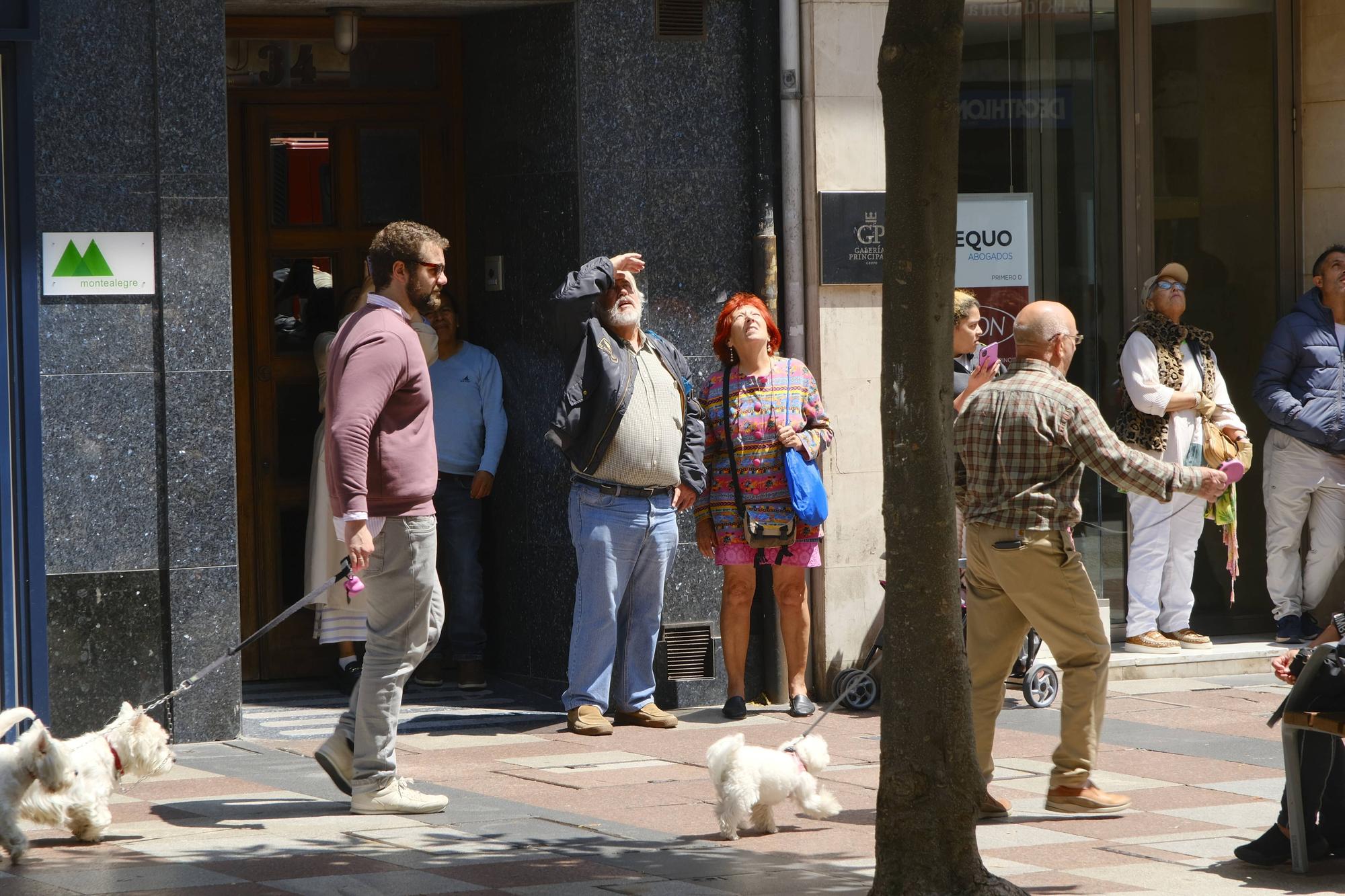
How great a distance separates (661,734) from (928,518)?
3831 millimetres

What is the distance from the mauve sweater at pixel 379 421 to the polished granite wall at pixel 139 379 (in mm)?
1843

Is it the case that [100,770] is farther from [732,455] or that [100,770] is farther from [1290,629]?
[1290,629]

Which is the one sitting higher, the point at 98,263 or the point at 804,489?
the point at 98,263

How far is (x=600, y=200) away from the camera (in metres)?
9.60

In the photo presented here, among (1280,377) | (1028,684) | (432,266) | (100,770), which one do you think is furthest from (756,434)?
(100,770)

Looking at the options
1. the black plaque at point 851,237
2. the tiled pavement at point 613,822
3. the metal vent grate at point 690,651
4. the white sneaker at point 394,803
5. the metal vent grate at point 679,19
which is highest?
the metal vent grate at point 679,19

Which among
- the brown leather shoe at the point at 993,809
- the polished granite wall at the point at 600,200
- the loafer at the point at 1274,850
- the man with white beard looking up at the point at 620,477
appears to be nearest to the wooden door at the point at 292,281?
the polished granite wall at the point at 600,200

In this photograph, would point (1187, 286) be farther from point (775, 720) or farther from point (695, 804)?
point (695, 804)

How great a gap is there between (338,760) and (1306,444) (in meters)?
6.49

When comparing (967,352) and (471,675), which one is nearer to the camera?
(967,352)

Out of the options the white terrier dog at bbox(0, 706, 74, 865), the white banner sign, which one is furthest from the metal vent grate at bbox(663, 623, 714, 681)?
the white terrier dog at bbox(0, 706, 74, 865)

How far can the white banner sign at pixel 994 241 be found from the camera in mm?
10539

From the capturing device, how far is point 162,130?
8.69 metres

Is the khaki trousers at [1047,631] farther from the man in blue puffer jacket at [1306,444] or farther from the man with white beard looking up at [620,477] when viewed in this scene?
the man in blue puffer jacket at [1306,444]
